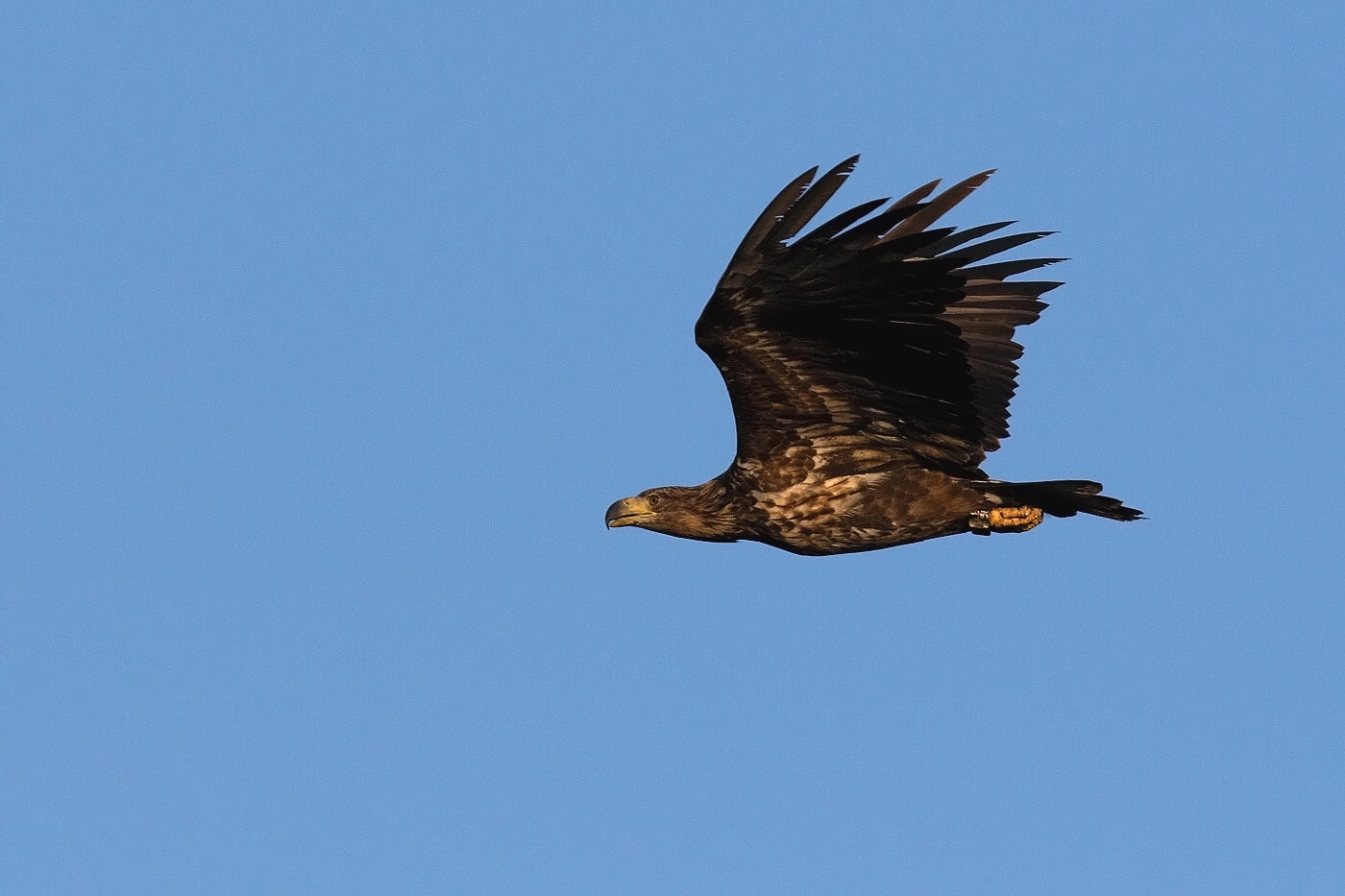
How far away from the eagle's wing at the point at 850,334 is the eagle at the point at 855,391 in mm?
10

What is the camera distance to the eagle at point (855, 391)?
1033 centimetres

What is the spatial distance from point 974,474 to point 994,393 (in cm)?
125

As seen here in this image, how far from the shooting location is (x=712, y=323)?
10.9 meters

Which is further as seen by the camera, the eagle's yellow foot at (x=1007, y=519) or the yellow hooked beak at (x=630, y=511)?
the yellow hooked beak at (x=630, y=511)

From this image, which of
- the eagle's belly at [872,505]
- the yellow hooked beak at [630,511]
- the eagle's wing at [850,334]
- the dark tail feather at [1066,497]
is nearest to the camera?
the eagle's wing at [850,334]

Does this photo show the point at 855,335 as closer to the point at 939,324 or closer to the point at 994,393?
the point at 939,324

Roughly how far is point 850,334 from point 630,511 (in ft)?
8.29

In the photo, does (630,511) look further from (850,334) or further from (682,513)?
(850,334)

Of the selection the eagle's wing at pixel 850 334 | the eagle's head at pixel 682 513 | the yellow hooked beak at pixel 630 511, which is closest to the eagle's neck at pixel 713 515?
the eagle's head at pixel 682 513

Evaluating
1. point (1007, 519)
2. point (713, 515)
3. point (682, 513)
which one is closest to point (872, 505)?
point (1007, 519)

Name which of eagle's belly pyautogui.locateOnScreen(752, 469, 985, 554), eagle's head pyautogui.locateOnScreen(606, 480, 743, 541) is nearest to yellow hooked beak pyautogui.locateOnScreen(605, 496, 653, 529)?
eagle's head pyautogui.locateOnScreen(606, 480, 743, 541)

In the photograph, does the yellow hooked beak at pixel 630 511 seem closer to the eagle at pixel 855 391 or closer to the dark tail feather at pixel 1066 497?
the eagle at pixel 855 391

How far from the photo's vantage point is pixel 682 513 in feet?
41.2

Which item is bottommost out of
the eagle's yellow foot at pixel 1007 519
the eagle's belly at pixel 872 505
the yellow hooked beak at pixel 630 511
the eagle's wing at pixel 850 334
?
the eagle's yellow foot at pixel 1007 519
